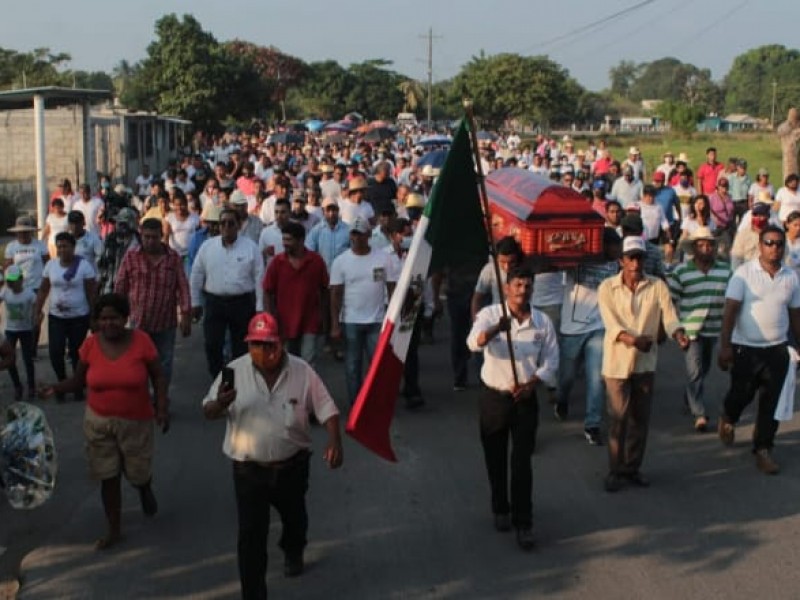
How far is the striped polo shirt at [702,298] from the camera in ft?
29.1

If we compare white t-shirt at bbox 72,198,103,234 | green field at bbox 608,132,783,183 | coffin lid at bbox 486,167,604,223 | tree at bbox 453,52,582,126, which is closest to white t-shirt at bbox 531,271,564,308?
coffin lid at bbox 486,167,604,223

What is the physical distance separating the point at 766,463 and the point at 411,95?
84.1 m

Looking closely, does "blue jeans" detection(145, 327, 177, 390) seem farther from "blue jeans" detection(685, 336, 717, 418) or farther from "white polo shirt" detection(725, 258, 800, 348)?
"white polo shirt" detection(725, 258, 800, 348)

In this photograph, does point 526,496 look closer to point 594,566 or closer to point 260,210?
point 594,566

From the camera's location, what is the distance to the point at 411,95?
295ft

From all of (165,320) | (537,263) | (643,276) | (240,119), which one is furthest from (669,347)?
(240,119)

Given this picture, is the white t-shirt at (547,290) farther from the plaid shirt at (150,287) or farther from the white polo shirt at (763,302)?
the plaid shirt at (150,287)

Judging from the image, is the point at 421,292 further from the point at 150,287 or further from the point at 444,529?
the point at 150,287

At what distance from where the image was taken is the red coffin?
895 cm

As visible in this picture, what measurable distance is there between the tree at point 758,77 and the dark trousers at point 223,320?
5767 inches

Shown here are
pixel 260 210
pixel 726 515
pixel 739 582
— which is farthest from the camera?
pixel 260 210

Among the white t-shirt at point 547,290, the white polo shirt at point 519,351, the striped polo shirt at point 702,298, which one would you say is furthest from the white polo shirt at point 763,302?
the white polo shirt at point 519,351

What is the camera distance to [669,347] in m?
12.2

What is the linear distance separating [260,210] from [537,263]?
6628 mm
